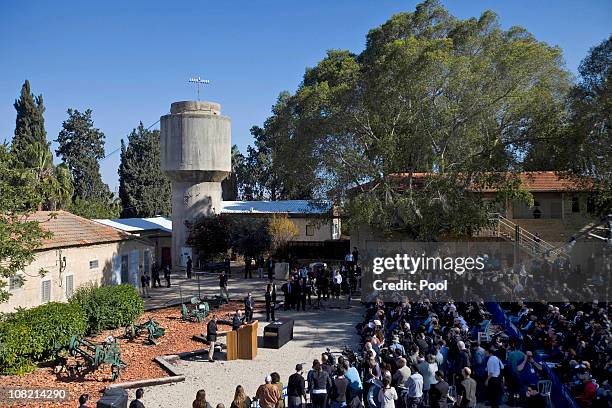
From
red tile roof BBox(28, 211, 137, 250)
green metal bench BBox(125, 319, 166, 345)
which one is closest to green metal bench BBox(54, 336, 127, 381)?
green metal bench BBox(125, 319, 166, 345)

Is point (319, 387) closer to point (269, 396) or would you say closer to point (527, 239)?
point (269, 396)

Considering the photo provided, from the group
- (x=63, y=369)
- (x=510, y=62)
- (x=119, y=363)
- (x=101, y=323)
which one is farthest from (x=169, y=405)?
(x=510, y=62)

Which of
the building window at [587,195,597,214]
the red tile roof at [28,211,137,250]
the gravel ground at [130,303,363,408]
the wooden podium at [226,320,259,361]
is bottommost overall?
the gravel ground at [130,303,363,408]

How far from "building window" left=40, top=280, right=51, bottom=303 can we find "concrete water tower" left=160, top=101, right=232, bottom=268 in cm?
1789

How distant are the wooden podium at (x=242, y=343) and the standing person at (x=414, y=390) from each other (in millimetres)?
6563

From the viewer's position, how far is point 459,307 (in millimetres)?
19500

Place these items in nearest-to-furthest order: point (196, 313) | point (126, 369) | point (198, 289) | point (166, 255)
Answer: point (126, 369), point (196, 313), point (198, 289), point (166, 255)

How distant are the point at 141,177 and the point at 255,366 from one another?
50197mm

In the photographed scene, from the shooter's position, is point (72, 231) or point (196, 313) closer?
point (196, 313)

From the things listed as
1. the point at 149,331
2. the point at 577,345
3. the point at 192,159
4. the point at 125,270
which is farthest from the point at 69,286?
the point at 577,345

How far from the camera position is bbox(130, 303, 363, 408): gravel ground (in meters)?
13.3

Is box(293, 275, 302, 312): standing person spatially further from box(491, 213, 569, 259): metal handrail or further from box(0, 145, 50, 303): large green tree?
box(0, 145, 50, 303): large green tree

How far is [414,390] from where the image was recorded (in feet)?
36.1

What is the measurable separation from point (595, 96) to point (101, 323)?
Result: 19858 millimetres
